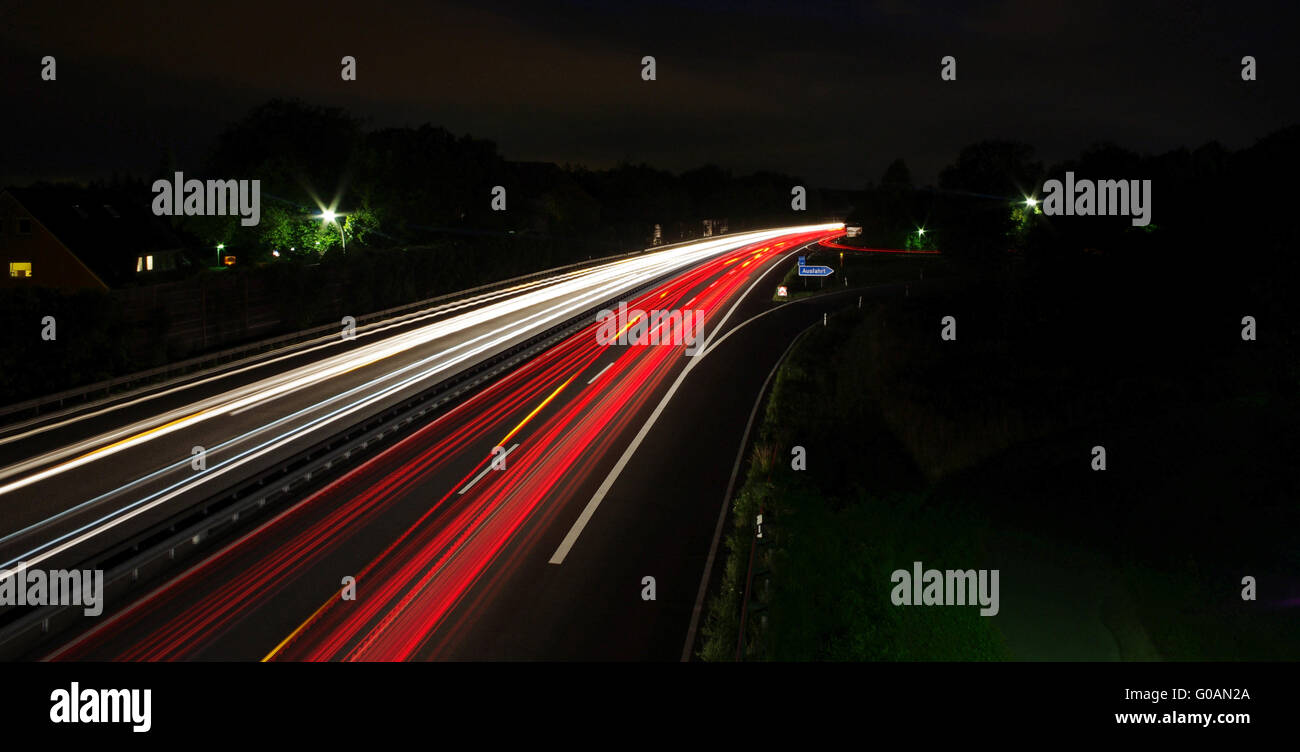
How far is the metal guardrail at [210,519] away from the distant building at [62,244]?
40484 millimetres

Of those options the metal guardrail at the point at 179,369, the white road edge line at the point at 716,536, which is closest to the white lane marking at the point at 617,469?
the white road edge line at the point at 716,536

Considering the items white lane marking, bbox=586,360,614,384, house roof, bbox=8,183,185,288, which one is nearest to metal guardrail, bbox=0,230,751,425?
white lane marking, bbox=586,360,614,384

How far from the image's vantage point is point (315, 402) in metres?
26.4

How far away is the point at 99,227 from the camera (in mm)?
59062

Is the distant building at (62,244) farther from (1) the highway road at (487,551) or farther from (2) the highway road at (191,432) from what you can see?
(1) the highway road at (487,551)

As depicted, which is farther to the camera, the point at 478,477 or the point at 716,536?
the point at 478,477

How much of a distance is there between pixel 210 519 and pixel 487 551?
505 centimetres

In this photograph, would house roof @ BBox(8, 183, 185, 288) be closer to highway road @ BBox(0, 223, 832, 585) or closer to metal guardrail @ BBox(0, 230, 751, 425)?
metal guardrail @ BBox(0, 230, 751, 425)

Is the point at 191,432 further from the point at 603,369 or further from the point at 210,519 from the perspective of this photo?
the point at 603,369

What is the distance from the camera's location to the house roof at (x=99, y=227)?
54188mm

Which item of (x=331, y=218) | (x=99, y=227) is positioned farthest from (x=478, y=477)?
(x=99, y=227)
